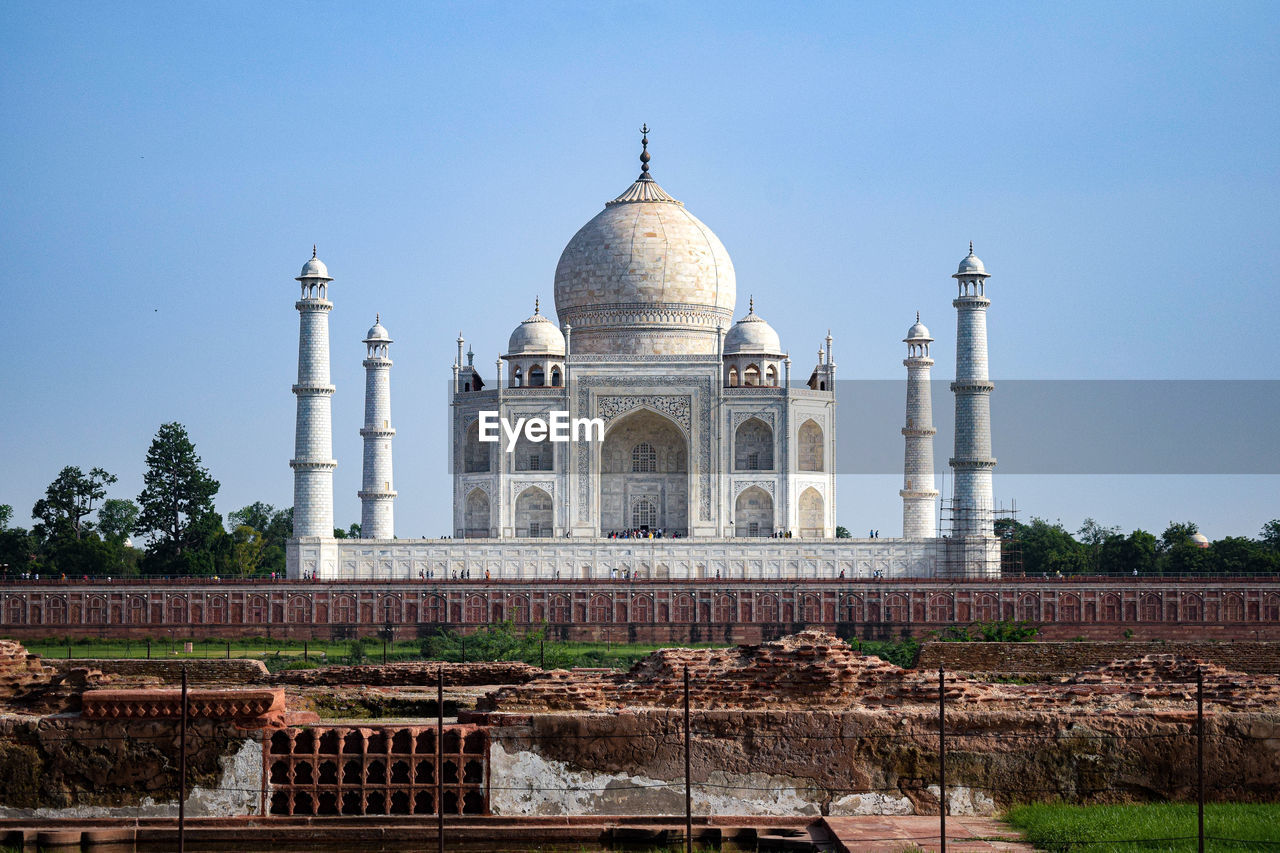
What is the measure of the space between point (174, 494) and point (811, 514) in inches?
633

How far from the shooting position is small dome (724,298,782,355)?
41.7m

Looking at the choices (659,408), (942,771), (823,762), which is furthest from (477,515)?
(942,771)

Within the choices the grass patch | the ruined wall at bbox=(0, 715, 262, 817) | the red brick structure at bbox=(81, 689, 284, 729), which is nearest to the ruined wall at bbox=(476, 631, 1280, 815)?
the red brick structure at bbox=(81, 689, 284, 729)

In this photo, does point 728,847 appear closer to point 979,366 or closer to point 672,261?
point 979,366

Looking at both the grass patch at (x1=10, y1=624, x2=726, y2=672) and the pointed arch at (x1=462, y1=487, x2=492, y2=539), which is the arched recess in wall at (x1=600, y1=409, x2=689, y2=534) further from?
the grass patch at (x1=10, y1=624, x2=726, y2=672)

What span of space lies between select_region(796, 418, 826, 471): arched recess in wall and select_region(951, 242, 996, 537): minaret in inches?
182

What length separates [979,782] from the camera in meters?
13.3

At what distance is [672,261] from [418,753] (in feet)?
97.0

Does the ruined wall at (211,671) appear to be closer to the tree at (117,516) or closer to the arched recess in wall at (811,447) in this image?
the arched recess in wall at (811,447)

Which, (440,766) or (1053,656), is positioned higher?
(1053,656)

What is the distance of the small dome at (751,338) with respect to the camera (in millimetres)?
41719

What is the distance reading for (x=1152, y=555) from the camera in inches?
1821


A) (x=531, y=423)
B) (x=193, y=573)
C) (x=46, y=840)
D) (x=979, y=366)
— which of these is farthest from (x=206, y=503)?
(x=46, y=840)

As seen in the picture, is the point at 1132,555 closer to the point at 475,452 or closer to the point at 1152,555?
the point at 1152,555
